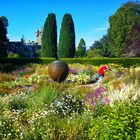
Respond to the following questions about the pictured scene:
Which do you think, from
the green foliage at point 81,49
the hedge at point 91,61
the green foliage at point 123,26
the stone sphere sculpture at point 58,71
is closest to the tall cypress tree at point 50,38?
the hedge at point 91,61

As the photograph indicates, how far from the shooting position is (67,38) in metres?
47.8

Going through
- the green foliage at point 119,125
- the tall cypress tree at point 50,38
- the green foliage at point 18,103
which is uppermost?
the tall cypress tree at point 50,38

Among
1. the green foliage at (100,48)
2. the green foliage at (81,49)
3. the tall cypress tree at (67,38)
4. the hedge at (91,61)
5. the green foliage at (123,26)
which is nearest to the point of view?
the hedge at (91,61)

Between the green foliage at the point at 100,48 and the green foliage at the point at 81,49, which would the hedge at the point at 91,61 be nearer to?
the green foliage at the point at 100,48

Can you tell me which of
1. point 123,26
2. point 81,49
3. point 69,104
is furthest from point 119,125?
point 81,49

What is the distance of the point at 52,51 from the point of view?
47.0 meters

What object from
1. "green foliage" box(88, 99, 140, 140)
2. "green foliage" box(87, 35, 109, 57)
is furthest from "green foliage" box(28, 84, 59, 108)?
"green foliage" box(87, 35, 109, 57)

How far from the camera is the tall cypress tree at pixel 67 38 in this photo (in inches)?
1871

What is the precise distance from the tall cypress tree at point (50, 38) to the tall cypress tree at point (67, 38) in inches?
31.0

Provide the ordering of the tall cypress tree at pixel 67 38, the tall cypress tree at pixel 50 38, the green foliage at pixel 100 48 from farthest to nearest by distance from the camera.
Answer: the green foliage at pixel 100 48 → the tall cypress tree at pixel 67 38 → the tall cypress tree at pixel 50 38

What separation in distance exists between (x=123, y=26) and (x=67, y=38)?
2128 cm

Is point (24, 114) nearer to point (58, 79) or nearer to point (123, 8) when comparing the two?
point (58, 79)

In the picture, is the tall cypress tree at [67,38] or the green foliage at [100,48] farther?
the green foliage at [100,48]

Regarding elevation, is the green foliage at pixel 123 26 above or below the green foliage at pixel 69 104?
above
